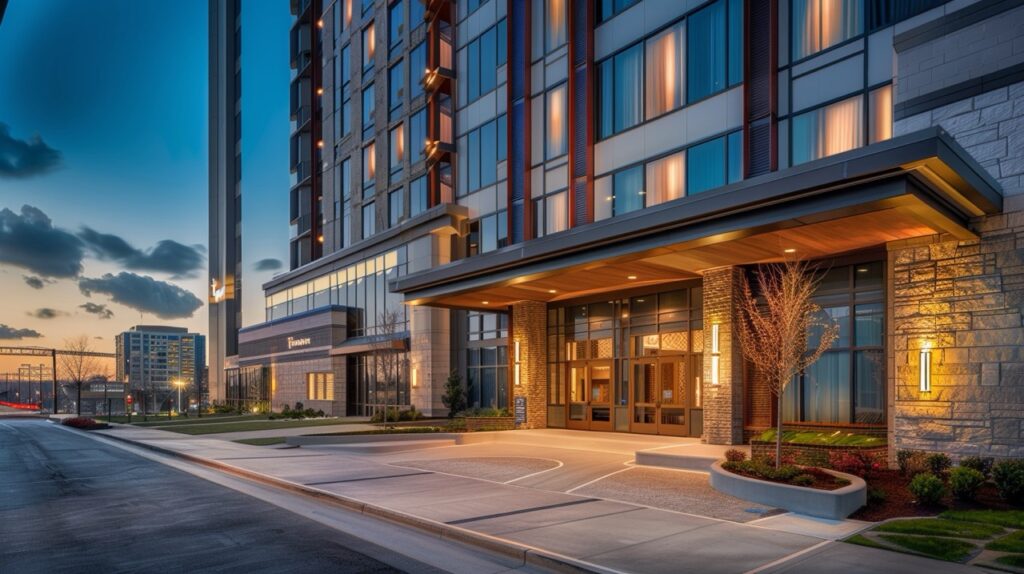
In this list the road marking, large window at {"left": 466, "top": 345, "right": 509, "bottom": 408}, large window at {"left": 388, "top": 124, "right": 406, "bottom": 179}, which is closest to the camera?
the road marking

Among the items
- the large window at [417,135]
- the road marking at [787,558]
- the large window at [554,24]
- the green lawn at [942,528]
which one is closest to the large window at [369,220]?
the large window at [417,135]

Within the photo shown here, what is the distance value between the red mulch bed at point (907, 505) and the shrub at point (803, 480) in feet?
3.01

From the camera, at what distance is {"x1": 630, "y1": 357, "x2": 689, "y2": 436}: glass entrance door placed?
23328 mm

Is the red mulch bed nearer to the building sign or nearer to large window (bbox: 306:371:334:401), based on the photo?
large window (bbox: 306:371:334:401)

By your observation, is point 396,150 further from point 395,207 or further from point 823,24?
point 823,24

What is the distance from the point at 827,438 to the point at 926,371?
107 inches

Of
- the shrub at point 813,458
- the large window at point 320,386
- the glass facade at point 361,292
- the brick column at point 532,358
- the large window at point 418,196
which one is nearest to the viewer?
the shrub at point 813,458

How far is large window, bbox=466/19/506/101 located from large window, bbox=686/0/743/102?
40.0 feet

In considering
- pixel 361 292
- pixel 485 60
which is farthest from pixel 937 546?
pixel 361 292

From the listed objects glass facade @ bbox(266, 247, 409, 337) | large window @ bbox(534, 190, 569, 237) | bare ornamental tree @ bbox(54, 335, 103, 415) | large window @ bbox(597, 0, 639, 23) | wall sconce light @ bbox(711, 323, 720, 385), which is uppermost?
large window @ bbox(597, 0, 639, 23)

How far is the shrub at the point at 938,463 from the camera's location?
46.2ft

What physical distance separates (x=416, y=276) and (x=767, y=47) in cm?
1447

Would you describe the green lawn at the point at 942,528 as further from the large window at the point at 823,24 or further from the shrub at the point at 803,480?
the large window at the point at 823,24

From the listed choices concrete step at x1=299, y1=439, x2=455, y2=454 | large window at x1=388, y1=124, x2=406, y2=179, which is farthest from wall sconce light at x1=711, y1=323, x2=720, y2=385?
large window at x1=388, y1=124, x2=406, y2=179
